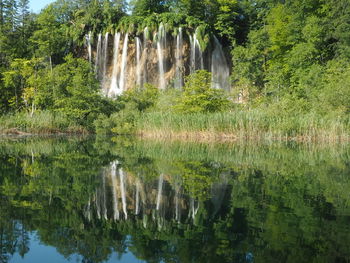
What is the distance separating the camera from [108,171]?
9.55 meters

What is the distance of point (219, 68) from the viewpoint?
3522cm

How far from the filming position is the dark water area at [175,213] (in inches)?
166

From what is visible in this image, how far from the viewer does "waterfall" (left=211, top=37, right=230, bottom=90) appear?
34781 mm

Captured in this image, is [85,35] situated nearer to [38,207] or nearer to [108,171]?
[108,171]

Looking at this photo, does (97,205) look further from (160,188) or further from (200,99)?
(200,99)

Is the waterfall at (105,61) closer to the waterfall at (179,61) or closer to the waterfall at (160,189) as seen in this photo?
the waterfall at (179,61)

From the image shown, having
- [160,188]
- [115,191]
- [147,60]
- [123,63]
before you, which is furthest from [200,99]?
[115,191]

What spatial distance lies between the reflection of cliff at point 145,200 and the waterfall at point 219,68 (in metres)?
27.3

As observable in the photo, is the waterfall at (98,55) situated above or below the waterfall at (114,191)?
above

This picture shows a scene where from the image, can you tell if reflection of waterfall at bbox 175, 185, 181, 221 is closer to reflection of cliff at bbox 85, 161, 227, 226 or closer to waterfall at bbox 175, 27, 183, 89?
reflection of cliff at bbox 85, 161, 227, 226

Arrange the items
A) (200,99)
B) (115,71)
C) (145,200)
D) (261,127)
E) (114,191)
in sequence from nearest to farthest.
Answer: (145,200) < (114,191) < (261,127) < (200,99) < (115,71)

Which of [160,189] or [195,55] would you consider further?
[195,55]

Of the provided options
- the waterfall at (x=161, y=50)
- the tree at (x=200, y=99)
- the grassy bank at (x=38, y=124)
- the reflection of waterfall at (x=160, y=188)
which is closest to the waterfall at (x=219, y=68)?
the waterfall at (x=161, y=50)

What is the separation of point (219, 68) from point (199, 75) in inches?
465
